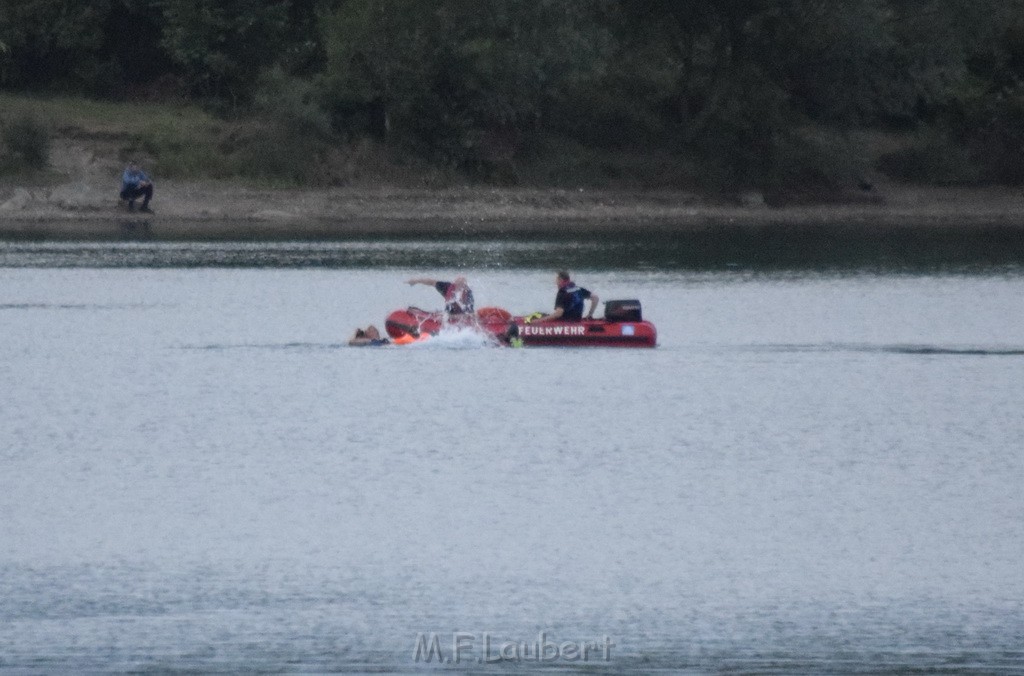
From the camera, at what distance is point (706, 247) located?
59812mm

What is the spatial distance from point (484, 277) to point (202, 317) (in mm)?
10402

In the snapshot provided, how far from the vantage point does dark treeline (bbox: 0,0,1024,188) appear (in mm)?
67875

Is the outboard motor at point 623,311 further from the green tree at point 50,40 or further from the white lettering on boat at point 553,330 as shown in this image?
the green tree at point 50,40

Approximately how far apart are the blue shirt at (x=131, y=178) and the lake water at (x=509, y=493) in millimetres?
17998

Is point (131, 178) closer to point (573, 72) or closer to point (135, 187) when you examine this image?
point (135, 187)

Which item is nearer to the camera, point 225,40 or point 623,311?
point 623,311

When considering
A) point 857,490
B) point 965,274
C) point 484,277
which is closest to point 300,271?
point 484,277

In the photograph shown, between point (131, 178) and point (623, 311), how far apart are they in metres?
30.3

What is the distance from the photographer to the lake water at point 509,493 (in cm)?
1741

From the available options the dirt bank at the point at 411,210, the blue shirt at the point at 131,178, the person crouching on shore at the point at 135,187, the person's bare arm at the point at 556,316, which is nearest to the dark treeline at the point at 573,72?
the dirt bank at the point at 411,210

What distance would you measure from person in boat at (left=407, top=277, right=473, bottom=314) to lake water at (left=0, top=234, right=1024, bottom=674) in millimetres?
929

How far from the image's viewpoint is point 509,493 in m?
23.1

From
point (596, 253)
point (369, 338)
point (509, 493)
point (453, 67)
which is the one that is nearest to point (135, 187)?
point (453, 67)

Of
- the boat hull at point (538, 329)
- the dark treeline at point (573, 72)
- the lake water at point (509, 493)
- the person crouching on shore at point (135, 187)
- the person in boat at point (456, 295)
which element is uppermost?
the dark treeline at point (573, 72)
